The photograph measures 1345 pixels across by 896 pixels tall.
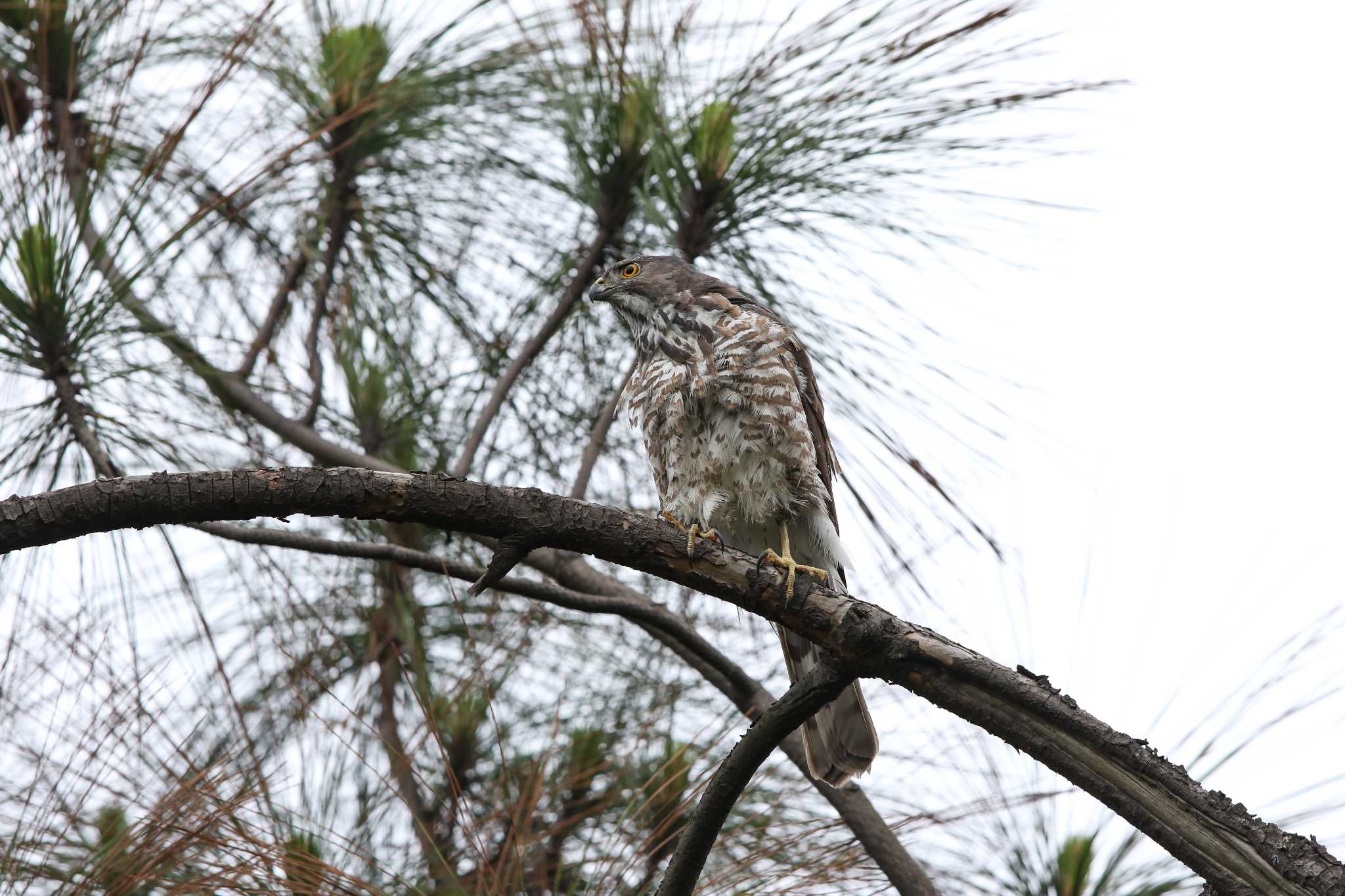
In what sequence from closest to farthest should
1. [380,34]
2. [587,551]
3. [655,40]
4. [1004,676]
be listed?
[1004,676], [587,551], [655,40], [380,34]

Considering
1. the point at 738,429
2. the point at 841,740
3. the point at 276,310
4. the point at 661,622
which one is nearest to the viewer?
the point at 661,622

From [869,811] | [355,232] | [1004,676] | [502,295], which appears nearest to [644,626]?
[869,811]

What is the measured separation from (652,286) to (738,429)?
623 millimetres

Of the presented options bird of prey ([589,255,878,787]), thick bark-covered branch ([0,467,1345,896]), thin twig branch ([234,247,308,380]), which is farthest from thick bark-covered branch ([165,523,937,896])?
thin twig branch ([234,247,308,380])

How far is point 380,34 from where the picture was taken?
4.23 meters

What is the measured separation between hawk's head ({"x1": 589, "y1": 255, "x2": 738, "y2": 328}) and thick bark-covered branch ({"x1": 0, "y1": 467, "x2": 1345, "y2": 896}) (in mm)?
1466

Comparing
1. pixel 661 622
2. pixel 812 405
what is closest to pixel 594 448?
pixel 812 405

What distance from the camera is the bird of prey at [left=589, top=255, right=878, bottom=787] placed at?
3.44m

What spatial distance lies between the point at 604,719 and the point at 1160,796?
8.11 ft

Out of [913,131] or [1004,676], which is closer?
[1004,676]

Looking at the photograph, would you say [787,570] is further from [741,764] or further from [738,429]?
[738,429]

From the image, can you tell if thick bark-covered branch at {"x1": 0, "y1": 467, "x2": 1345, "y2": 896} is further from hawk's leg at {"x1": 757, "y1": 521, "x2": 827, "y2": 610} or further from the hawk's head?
the hawk's head

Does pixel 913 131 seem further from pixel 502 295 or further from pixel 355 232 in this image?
Result: pixel 355 232

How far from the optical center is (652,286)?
3.80 metres
